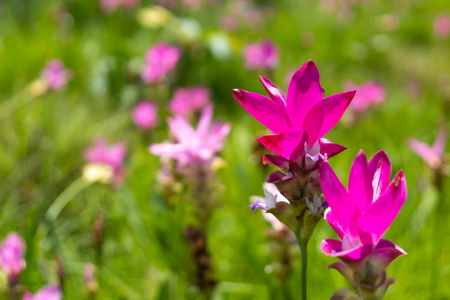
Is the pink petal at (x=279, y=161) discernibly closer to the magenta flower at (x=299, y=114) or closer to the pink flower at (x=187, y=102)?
the magenta flower at (x=299, y=114)

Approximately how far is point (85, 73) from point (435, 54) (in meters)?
4.09

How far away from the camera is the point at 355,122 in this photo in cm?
274

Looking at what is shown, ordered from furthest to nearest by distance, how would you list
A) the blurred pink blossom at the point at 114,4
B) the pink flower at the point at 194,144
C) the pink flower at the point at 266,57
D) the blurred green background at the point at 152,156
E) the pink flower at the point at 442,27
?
the pink flower at the point at 442,27 < the blurred pink blossom at the point at 114,4 < the pink flower at the point at 266,57 < the blurred green background at the point at 152,156 < the pink flower at the point at 194,144

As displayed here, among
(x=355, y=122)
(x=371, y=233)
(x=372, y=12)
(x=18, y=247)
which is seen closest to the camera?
(x=371, y=233)

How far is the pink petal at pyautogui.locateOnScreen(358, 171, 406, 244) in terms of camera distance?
562mm

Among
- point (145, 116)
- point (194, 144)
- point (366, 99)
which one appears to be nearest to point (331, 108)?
point (194, 144)

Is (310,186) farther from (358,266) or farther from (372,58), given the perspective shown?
(372,58)

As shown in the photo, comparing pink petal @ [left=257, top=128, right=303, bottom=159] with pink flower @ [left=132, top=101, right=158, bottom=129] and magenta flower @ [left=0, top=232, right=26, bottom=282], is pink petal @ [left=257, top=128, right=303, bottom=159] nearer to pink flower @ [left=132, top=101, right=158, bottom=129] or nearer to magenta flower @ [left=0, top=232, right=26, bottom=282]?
magenta flower @ [left=0, top=232, right=26, bottom=282]

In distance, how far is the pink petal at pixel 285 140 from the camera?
603 mm

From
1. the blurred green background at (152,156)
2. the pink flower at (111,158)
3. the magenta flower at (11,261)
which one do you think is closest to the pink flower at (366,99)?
the blurred green background at (152,156)

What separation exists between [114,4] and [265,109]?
14.4ft

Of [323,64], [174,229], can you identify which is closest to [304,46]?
[323,64]

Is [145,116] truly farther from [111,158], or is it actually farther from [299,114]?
[299,114]

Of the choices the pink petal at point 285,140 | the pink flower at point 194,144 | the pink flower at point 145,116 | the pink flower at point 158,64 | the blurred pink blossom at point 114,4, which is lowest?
the blurred pink blossom at point 114,4
